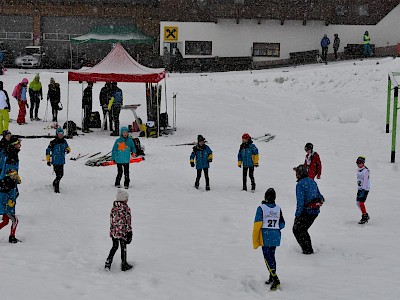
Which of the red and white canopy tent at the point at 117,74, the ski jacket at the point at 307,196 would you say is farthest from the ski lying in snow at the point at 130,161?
the ski jacket at the point at 307,196

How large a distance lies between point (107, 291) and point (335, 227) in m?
5.43

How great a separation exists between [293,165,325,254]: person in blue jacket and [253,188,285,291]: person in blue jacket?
1.28m

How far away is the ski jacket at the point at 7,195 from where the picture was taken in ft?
35.0

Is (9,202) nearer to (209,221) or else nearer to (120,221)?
(120,221)

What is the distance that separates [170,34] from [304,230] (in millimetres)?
31890

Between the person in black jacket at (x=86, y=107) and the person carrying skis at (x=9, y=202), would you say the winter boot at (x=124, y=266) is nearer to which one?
the person carrying skis at (x=9, y=202)

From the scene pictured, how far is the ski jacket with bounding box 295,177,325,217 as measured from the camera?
411 inches

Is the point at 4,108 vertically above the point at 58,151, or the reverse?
the point at 4,108

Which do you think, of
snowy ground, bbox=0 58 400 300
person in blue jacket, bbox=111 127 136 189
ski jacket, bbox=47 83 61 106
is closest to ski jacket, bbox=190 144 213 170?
snowy ground, bbox=0 58 400 300

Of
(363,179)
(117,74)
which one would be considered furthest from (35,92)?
(363,179)

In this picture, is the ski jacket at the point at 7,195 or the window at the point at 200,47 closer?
the ski jacket at the point at 7,195

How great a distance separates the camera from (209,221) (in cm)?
1295

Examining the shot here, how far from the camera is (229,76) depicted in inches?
1336

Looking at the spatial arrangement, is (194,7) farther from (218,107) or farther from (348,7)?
(218,107)
